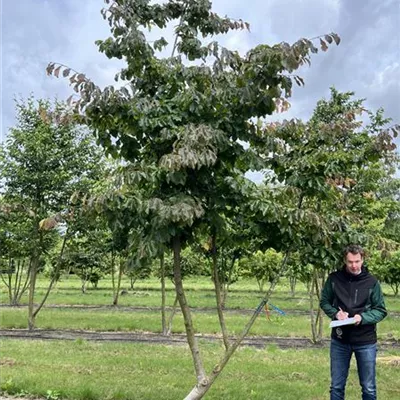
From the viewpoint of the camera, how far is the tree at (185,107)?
4.23 meters

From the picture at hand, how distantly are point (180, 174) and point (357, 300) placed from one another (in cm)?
208

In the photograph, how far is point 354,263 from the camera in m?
4.80

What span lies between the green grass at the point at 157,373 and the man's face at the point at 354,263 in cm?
231

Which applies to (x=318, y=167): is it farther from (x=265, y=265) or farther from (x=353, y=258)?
(x=265, y=265)

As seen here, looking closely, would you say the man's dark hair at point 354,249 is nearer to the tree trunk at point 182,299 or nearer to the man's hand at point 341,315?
the man's hand at point 341,315

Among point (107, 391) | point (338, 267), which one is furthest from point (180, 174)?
point (107, 391)

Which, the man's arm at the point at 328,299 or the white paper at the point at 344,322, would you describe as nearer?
the white paper at the point at 344,322

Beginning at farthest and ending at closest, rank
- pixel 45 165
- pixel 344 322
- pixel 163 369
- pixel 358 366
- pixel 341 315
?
pixel 45 165, pixel 163 369, pixel 358 366, pixel 341 315, pixel 344 322

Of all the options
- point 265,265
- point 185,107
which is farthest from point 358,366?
point 265,265

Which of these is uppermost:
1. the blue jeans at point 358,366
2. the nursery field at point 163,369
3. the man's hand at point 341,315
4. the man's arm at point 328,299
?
the man's arm at point 328,299

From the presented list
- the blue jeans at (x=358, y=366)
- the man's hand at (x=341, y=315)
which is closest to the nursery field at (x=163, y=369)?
the blue jeans at (x=358, y=366)

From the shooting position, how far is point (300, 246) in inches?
202

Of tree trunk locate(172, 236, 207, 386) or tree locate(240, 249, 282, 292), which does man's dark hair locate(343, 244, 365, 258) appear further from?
tree locate(240, 249, 282, 292)

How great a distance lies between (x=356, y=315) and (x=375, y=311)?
0.21 m
